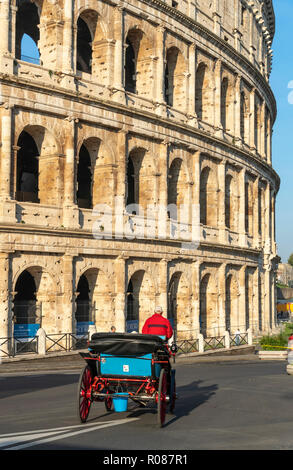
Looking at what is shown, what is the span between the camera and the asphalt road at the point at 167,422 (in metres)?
7.90

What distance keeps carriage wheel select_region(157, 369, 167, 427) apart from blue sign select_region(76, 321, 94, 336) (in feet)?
58.4

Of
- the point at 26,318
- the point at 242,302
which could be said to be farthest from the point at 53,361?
the point at 242,302

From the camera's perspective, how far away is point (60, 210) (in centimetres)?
2608

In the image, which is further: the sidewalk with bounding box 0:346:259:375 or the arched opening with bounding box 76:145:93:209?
the arched opening with bounding box 76:145:93:209

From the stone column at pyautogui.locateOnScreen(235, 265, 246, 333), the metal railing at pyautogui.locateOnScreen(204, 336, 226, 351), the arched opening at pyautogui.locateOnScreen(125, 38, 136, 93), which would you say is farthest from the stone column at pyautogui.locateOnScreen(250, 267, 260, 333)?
the arched opening at pyautogui.locateOnScreen(125, 38, 136, 93)

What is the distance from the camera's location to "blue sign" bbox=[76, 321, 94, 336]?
88.7 ft

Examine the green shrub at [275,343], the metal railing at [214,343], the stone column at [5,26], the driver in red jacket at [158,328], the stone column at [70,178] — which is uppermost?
the stone column at [5,26]

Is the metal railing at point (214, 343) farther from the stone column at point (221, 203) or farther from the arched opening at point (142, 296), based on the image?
the stone column at point (221, 203)

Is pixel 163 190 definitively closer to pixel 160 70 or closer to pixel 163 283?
pixel 163 283

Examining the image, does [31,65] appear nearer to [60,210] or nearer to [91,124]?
[91,124]

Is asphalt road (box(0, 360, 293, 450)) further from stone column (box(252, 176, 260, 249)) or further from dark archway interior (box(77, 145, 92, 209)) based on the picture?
stone column (box(252, 176, 260, 249))

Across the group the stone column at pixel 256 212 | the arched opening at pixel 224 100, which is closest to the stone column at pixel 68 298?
the arched opening at pixel 224 100

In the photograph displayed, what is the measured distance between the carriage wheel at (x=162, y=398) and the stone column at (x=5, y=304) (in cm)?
1492
